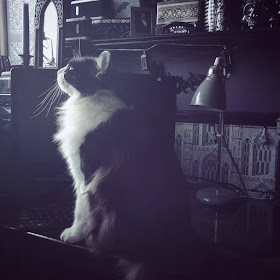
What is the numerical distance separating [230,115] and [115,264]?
2.91ft

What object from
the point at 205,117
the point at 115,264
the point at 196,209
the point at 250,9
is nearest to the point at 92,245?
the point at 115,264

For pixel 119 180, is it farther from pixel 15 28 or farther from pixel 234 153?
pixel 15 28

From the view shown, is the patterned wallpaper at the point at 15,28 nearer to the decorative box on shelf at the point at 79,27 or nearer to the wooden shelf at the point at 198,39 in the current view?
the decorative box on shelf at the point at 79,27

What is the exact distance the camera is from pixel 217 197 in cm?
123

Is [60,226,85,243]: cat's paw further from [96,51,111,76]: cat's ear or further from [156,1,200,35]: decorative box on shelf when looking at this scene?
[156,1,200,35]: decorative box on shelf

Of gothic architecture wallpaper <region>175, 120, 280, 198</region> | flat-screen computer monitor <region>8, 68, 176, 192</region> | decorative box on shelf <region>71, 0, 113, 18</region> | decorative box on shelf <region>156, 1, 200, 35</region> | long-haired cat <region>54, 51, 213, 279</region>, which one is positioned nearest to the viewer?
long-haired cat <region>54, 51, 213, 279</region>

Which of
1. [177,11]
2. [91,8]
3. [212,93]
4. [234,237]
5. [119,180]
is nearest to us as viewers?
[119,180]

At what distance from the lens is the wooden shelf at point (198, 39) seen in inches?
47.8

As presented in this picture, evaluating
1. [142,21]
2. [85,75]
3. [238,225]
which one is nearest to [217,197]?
[238,225]

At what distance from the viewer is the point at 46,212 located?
107cm

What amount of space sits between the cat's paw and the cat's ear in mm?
436

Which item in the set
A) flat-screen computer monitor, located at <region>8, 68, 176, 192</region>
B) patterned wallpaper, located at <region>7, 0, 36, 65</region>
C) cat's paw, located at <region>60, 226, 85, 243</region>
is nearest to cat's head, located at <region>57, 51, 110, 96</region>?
flat-screen computer monitor, located at <region>8, 68, 176, 192</region>

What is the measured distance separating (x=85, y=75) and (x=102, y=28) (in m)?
0.72

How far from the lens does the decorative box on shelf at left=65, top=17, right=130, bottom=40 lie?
1.49 m
